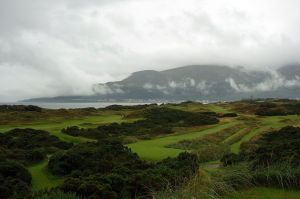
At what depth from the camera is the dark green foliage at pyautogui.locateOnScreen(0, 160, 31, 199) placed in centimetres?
1438

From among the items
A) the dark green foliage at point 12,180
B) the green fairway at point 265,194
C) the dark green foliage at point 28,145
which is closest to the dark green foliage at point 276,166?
the green fairway at point 265,194

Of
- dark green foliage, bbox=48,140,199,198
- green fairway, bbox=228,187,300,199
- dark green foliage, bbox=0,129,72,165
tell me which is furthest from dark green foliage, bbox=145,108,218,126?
green fairway, bbox=228,187,300,199

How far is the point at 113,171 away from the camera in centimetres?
1677

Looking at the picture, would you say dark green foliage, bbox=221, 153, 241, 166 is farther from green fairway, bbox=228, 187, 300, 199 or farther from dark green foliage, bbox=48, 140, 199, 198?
green fairway, bbox=228, 187, 300, 199

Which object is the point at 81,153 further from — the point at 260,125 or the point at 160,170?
the point at 260,125

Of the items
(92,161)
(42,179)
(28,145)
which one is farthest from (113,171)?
(28,145)

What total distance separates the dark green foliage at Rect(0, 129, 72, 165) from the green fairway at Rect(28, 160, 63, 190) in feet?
3.78

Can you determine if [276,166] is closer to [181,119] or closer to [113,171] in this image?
[113,171]

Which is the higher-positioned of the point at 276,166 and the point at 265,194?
the point at 276,166

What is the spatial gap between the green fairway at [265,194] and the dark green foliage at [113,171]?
6.42 feet

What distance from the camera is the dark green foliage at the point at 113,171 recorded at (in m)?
13.7

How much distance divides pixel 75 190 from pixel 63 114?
42188 millimetres

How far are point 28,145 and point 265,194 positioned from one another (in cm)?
1684

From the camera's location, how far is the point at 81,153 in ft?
67.2
